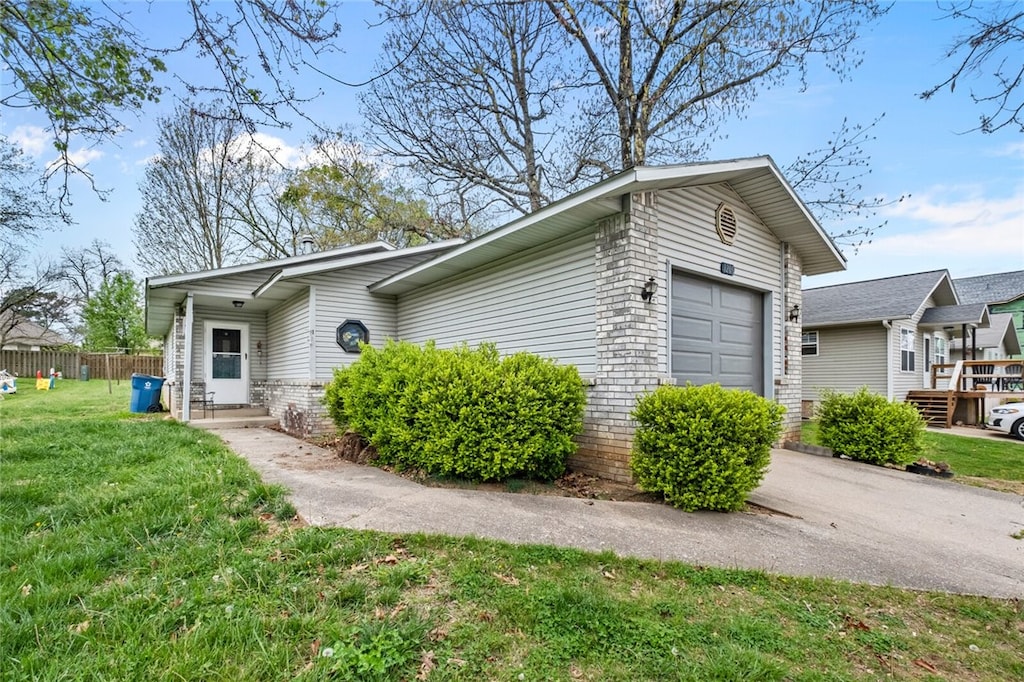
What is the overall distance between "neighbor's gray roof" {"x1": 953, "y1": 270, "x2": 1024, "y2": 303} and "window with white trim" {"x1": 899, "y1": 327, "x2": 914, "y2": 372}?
16207 mm

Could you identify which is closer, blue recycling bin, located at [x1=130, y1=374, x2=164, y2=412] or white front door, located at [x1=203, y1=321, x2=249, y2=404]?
white front door, located at [x1=203, y1=321, x2=249, y2=404]

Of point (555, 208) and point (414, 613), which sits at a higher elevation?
point (555, 208)

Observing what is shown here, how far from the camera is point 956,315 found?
15297 millimetres

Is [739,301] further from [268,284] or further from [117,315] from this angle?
[117,315]

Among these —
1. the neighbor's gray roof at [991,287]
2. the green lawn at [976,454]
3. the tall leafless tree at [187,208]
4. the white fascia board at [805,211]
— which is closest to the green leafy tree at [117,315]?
the tall leafless tree at [187,208]

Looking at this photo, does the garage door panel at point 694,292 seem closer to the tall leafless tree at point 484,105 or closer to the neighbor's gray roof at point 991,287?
the tall leafless tree at point 484,105

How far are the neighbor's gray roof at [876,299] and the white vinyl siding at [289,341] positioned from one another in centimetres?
1513

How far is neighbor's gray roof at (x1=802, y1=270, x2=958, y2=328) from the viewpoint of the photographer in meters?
14.4

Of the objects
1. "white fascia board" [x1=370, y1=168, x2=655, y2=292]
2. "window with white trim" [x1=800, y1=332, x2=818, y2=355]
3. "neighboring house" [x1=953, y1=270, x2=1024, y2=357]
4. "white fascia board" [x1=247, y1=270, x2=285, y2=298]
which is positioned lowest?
"window with white trim" [x1=800, y1=332, x2=818, y2=355]

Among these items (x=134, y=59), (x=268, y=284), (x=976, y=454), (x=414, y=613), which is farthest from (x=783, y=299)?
(x=268, y=284)

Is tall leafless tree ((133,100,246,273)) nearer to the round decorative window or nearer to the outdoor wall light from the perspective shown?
the round decorative window

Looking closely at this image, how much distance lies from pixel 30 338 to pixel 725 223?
44655 mm

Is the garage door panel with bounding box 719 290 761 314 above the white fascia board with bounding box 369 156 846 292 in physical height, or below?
below

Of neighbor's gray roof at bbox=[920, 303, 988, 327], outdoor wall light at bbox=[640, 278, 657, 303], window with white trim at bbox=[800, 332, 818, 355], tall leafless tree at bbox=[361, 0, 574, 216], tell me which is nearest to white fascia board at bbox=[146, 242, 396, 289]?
tall leafless tree at bbox=[361, 0, 574, 216]
